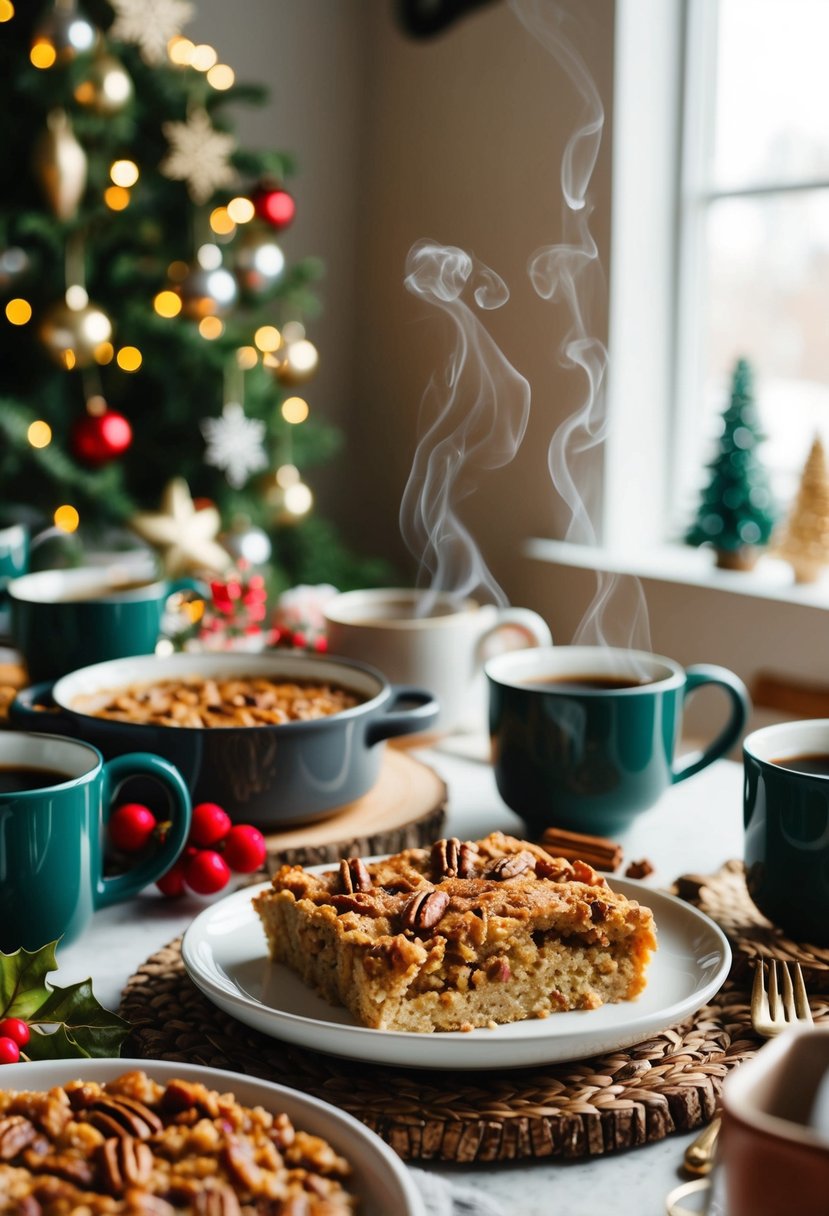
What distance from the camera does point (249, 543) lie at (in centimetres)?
280

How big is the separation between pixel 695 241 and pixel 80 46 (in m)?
1.46

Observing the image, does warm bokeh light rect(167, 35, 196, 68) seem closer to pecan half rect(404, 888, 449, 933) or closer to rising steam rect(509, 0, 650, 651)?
rising steam rect(509, 0, 650, 651)

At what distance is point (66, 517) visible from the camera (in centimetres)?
281

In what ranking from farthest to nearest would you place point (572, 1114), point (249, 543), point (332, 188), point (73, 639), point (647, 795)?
point (332, 188) → point (249, 543) → point (73, 639) → point (647, 795) → point (572, 1114)

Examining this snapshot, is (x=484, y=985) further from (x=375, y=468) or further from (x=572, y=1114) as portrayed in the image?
(x=375, y=468)

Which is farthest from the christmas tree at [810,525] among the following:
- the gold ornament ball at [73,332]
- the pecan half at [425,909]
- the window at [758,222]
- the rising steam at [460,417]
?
the pecan half at [425,909]

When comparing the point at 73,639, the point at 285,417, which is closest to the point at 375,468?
the point at 285,417

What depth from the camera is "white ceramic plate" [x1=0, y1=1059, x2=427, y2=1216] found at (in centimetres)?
60

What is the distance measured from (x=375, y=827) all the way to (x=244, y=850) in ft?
0.52

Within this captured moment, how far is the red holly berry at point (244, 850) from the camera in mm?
1126

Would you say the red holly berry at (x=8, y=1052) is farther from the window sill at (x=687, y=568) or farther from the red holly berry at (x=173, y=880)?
the window sill at (x=687, y=568)

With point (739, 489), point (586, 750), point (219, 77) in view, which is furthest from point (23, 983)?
point (219, 77)

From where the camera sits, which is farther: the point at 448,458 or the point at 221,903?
the point at 448,458

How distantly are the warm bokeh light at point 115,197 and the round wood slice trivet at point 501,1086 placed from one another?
2.22 metres
